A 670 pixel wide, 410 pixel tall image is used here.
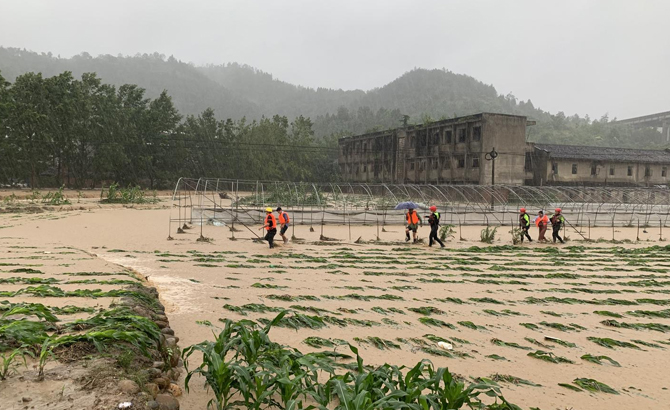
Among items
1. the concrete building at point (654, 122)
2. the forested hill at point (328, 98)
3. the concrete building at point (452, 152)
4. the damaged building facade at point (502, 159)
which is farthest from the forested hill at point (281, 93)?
the damaged building facade at point (502, 159)

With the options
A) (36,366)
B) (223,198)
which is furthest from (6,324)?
(223,198)

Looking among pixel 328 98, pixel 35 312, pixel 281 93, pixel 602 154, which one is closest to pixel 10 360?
pixel 35 312

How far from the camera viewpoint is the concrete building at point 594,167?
4384cm

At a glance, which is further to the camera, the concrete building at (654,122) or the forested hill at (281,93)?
the forested hill at (281,93)

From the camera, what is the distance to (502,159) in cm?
4197

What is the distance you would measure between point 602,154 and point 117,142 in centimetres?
4737

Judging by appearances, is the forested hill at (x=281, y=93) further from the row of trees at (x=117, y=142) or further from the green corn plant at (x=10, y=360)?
the green corn plant at (x=10, y=360)

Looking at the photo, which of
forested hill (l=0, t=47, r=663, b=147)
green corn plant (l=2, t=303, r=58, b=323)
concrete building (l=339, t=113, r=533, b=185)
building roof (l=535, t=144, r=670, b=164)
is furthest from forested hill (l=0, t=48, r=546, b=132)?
green corn plant (l=2, t=303, r=58, b=323)

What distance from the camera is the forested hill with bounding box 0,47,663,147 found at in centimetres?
9631

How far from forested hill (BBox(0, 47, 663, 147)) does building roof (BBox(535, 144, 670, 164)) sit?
37966 millimetres

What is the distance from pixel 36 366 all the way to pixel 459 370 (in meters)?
4.36

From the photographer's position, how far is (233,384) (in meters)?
4.18

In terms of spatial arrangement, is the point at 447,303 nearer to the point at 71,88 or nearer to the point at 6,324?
the point at 6,324

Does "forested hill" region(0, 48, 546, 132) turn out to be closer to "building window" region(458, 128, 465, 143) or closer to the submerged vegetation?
"building window" region(458, 128, 465, 143)
